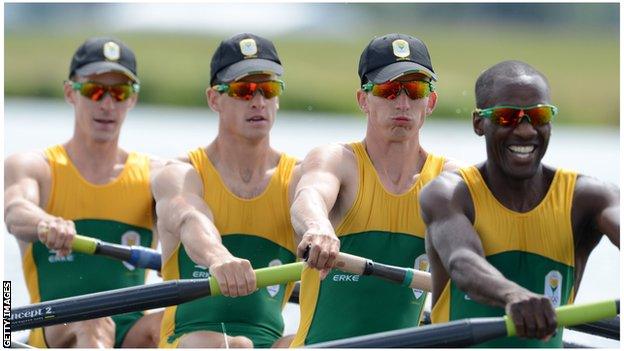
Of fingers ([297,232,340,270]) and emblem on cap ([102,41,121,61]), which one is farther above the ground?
emblem on cap ([102,41,121,61])

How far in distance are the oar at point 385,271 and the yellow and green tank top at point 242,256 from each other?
0.72m

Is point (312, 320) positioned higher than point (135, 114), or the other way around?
point (135, 114)

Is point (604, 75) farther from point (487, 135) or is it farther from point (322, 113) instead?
point (487, 135)

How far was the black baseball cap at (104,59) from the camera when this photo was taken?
7.08m

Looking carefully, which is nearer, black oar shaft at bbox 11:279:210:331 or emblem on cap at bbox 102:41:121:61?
black oar shaft at bbox 11:279:210:331

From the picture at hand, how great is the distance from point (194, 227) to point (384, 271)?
2.39ft

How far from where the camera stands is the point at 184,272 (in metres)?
5.97

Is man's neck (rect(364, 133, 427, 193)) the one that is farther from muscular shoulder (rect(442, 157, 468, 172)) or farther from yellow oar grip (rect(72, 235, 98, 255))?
yellow oar grip (rect(72, 235, 98, 255))

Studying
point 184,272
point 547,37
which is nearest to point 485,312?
point 184,272

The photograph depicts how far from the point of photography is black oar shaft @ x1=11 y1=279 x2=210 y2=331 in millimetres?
5078

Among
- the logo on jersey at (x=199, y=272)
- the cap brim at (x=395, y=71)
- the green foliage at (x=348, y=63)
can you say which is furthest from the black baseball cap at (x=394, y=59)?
the green foliage at (x=348, y=63)

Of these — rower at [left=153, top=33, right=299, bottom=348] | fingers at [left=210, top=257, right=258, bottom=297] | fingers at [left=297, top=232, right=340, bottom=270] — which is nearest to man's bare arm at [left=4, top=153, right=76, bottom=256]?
rower at [left=153, top=33, right=299, bottom=348]

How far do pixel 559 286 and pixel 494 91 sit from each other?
64 cm

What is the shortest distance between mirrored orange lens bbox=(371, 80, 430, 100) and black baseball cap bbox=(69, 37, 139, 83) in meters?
1.99
